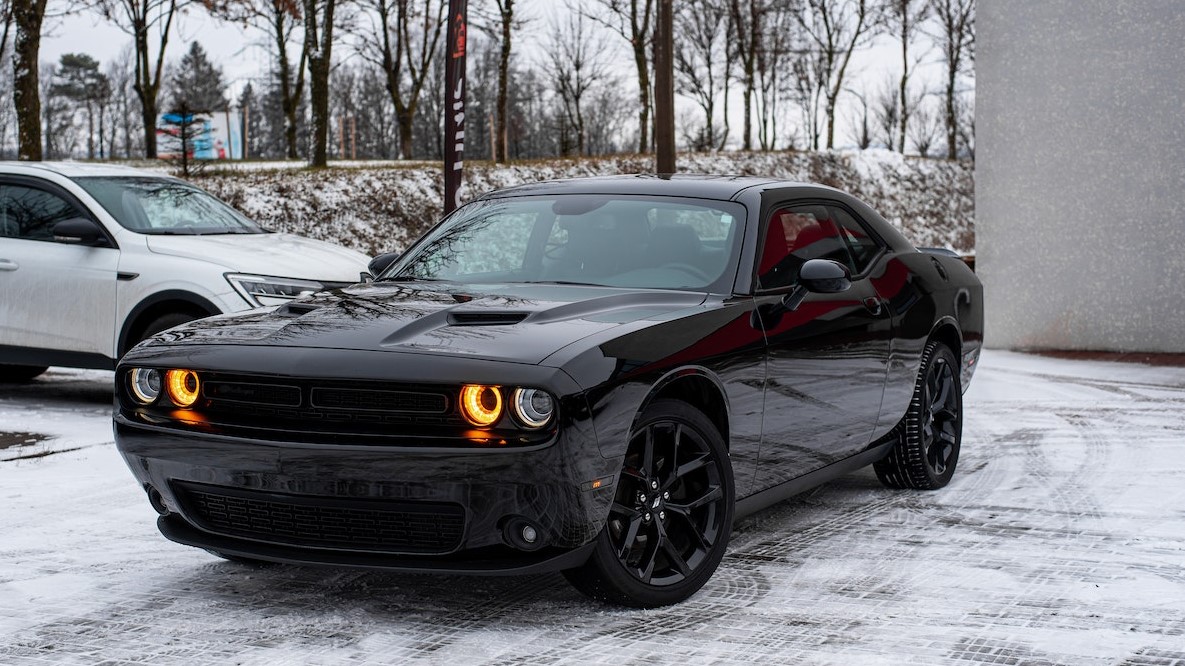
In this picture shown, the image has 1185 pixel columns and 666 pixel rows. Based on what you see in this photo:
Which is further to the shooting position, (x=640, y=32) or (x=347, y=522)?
(x=640, y=32)

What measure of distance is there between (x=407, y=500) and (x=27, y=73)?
17935 millimetres

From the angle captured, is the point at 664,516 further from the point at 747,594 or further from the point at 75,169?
the point at 75,169

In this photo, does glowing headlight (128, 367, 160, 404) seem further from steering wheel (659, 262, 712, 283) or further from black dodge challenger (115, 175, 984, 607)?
steering wheel (659, 262, 712, 283)

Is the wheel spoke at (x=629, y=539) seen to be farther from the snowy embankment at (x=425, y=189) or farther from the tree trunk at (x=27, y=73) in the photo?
the tree trunk at (x=27, y=73)

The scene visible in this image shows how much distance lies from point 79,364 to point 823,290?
574 cm

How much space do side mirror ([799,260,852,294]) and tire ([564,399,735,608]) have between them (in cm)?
89

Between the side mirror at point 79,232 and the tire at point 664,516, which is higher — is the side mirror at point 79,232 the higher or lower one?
the higher one

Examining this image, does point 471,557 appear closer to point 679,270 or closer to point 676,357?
point 676,357

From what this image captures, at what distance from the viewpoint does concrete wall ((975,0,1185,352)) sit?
41.2 ft

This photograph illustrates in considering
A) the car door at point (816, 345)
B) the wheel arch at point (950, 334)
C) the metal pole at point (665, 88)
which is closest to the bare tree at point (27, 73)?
the metal pole at point (665, 88)

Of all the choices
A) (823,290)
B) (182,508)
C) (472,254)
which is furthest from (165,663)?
(823,290)

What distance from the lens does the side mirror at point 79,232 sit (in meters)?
8.84

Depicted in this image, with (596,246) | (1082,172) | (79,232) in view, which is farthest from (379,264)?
(1082,172)

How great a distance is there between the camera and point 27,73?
19.3m
